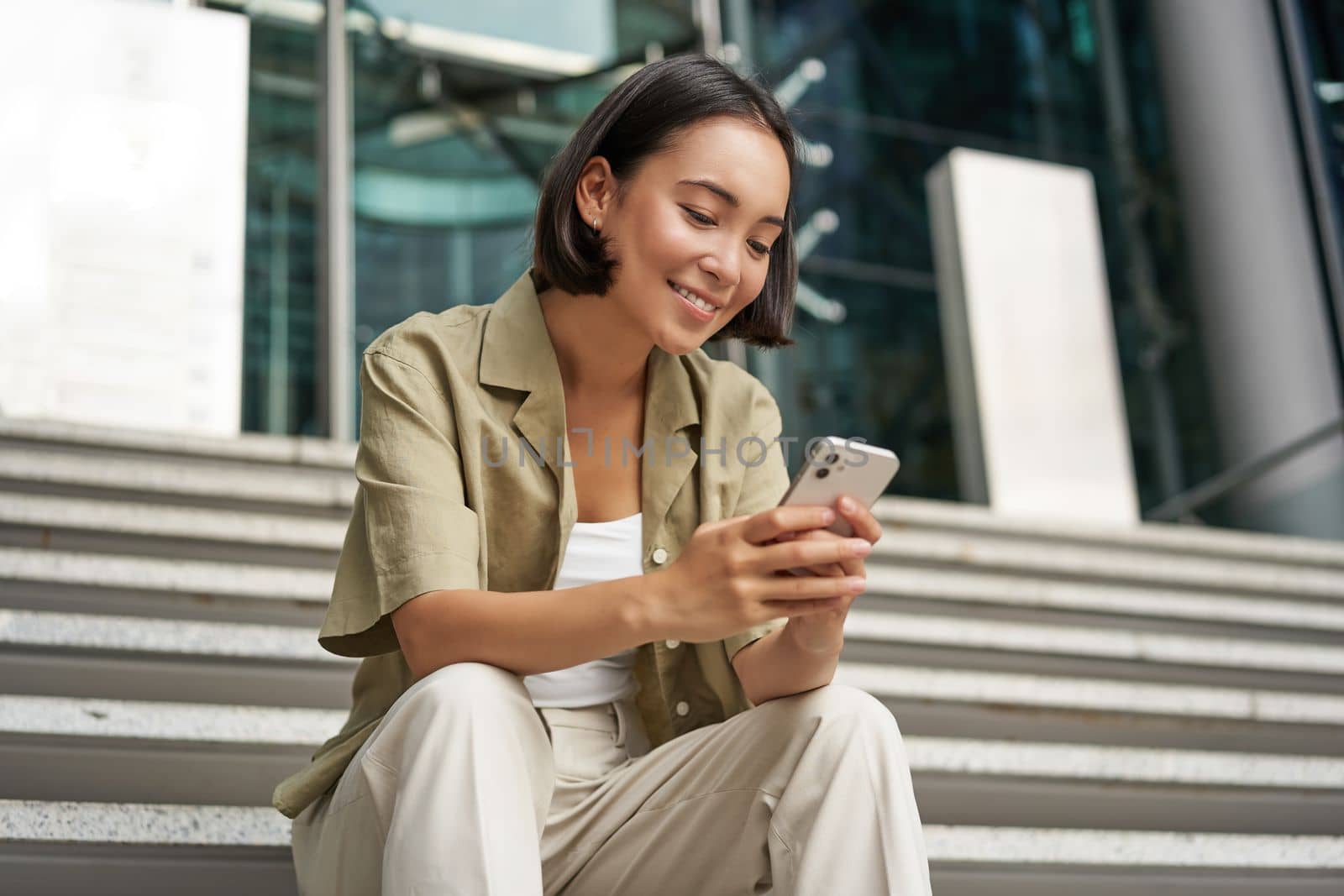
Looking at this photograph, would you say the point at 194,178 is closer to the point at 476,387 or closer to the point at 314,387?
the point at 314,387

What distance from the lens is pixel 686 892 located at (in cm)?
162

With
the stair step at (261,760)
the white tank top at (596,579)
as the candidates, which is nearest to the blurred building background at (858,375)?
the stair step at (261,760)

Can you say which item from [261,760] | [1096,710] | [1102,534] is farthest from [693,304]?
[1102,534]

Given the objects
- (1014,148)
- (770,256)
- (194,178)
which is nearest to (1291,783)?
(770,256)

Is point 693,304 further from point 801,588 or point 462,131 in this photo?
point 462,131

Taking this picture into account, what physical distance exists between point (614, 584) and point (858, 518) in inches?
10.9

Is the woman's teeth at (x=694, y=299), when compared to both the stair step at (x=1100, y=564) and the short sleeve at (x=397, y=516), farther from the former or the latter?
the stair step at (x=1100, y=564)

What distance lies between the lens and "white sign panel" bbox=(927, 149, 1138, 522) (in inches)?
223

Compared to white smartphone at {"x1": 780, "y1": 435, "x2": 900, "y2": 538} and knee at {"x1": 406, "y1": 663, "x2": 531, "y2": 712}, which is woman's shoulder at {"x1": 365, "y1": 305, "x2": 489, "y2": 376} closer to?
knee at {"x1": 406, "y1": 663, "x2": 531, "y2": 712}

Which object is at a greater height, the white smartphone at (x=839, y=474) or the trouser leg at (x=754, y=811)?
the white smartphone at (x=839, y=474)

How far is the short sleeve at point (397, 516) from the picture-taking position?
1.54 meters

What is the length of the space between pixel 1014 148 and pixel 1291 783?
7.29m

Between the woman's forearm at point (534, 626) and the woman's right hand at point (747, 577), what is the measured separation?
1.3 inches

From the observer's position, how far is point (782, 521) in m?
1.37
